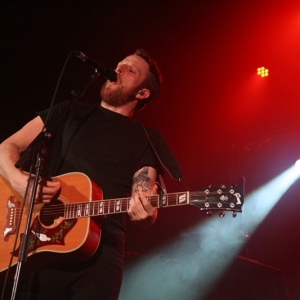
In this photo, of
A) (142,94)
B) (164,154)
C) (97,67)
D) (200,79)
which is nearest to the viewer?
(97,67)

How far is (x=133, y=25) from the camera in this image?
604cm

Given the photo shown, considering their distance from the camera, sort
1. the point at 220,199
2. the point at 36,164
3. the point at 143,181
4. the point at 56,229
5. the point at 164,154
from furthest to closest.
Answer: the point at 164,154 < the point at 143,181 < the point at 56,229 < the point at 220,199 < the point at 36,164

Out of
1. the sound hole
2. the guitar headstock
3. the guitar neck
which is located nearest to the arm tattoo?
the guitar neck

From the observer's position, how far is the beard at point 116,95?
3.49 meters

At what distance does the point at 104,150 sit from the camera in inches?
121

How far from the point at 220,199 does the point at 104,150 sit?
1044mm

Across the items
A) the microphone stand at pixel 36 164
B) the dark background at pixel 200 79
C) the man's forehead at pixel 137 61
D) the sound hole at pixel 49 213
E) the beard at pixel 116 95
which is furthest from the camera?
the dark background at pixel 200 79

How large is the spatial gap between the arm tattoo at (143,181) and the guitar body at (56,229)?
13.8 inches

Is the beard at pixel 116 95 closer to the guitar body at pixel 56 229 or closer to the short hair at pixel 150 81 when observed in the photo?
the short hair at pixel 150 81

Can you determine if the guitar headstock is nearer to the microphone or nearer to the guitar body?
the guitar body

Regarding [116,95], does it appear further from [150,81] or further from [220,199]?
[220,199]

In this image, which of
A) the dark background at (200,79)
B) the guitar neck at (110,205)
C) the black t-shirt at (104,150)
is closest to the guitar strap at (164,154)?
the black t-shirt at (104,150)

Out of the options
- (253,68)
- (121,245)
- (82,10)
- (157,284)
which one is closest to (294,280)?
(157,284)

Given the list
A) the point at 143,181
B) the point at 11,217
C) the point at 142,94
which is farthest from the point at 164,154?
the point at 11,217
